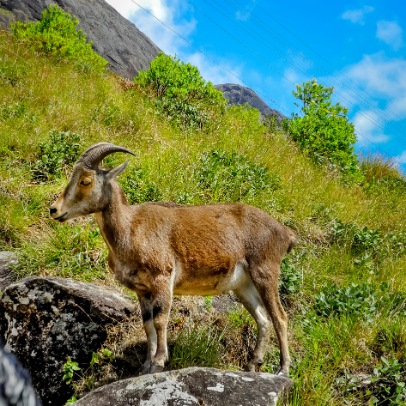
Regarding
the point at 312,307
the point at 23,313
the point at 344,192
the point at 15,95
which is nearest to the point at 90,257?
the point at 23,313

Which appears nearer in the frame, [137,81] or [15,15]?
[137,81]

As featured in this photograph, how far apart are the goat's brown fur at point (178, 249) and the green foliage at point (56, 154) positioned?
10.5 ft

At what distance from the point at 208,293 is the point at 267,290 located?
575 millimetres

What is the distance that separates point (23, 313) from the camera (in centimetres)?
496

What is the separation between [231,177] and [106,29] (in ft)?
210

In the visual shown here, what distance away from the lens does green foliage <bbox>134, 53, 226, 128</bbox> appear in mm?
11703

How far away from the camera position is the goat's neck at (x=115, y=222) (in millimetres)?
4461

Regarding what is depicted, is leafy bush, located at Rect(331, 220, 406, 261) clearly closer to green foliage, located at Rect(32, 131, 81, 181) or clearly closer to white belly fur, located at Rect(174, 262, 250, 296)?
white belly fur, located at Rect(174, 262, 250, 296)

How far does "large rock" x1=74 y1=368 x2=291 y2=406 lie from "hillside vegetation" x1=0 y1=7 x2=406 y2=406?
628 mm

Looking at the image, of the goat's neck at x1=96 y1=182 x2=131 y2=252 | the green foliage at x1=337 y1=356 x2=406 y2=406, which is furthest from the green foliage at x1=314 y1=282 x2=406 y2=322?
the goat's neck at x1=96 y1=182 x2=131 y2=252

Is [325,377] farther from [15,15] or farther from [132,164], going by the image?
[15,15]

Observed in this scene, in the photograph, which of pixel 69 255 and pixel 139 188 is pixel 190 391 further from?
pixel 139 188

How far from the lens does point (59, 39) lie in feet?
51.6

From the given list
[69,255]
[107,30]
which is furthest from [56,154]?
[107,30]
